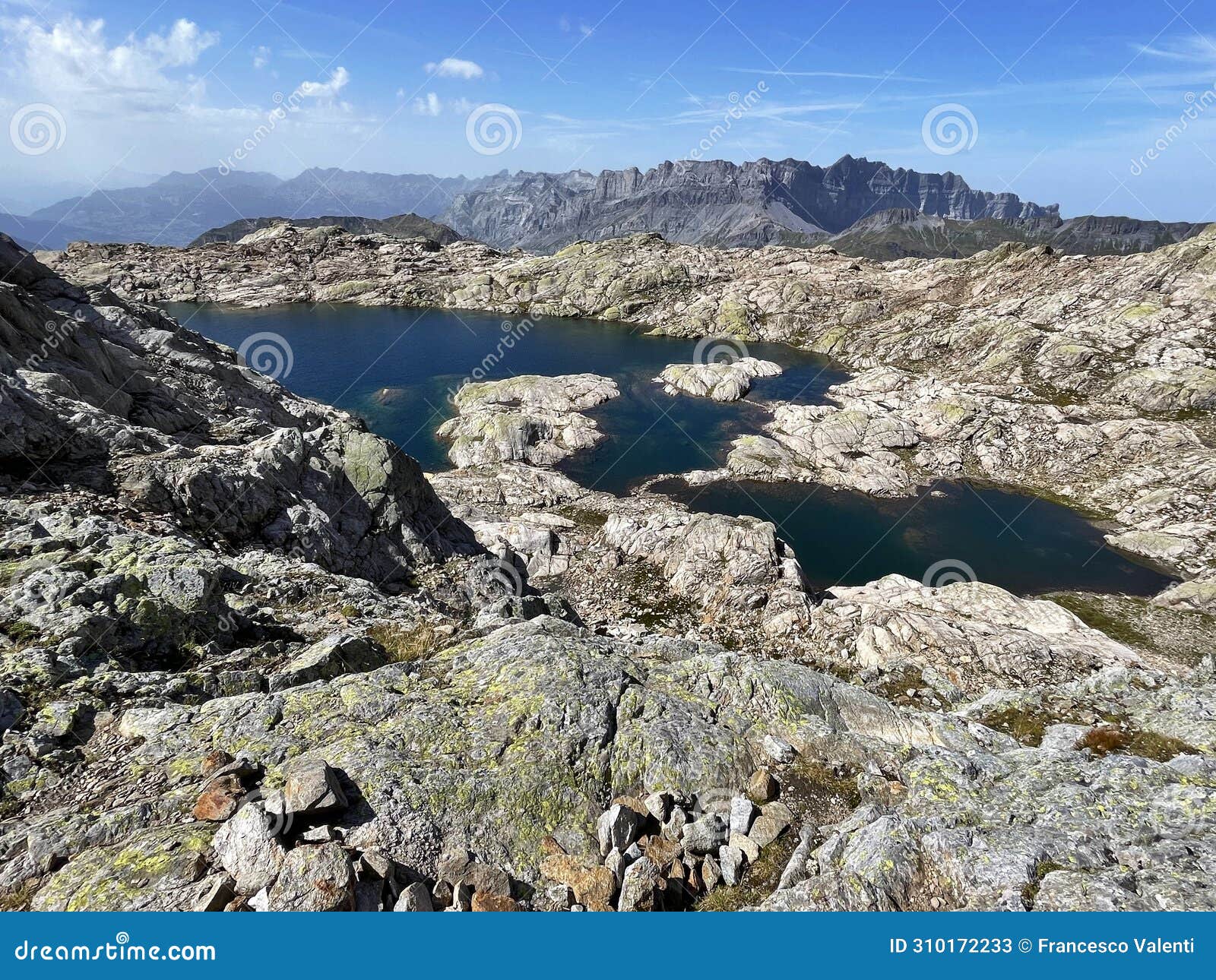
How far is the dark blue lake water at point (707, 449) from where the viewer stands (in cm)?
6919

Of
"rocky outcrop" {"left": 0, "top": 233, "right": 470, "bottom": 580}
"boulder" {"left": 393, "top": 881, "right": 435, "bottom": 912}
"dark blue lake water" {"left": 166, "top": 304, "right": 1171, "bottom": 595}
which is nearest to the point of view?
"boulder" {"left": 393, "top": 881, "right": 435, "bottom": 912}

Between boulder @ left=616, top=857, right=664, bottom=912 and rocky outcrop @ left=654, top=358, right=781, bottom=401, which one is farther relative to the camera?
rocky outcrop @ left=654, top=358, right=781, bottom=401

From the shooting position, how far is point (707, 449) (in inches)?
3903

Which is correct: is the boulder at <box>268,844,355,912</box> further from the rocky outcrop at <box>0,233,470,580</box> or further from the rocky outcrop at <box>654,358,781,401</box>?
the rocky outcrop at <box>654,358,781,401</box>

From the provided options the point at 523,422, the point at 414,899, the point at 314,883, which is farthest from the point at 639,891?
the point at 523,422

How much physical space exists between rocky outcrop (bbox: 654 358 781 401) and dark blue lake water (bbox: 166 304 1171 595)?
10.9ft

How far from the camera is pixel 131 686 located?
15.0m

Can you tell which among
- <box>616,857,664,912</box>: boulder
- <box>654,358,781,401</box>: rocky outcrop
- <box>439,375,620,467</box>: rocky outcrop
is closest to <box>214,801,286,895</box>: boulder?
<box>616,857,664,912</box>: boulder

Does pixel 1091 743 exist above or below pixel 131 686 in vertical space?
below

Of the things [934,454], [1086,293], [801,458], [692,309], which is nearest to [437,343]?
[692,309]

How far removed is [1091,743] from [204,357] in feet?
194

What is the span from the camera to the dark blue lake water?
6919 cm
